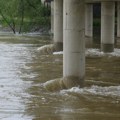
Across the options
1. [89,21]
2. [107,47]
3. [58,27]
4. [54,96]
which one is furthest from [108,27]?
[89,21]

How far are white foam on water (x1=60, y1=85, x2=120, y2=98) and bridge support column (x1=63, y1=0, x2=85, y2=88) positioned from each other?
0.47 metres

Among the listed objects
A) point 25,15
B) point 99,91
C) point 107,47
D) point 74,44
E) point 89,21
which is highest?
point 25,15

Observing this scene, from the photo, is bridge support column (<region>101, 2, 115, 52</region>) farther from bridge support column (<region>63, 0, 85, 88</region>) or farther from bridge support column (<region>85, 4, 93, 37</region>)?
bridge support column (<region>85, 4, 93, 37</region>)

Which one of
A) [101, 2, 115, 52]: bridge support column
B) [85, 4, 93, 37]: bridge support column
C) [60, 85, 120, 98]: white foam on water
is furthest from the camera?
[85, 4, 93, 37]: bridge support column

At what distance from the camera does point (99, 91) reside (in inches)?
658

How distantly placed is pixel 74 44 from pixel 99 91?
2.12 metres

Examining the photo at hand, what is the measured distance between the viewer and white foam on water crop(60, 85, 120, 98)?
1623 centimetres

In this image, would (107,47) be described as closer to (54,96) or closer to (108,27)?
(108,27)

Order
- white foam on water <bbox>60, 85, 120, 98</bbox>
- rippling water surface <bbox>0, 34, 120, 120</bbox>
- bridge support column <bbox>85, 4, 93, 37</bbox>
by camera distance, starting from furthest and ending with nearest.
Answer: bridge support column <bbox>85, 4, 93, 37</bbox> < white foam on water <bbox>60, 85, 120, 98</bbox> < rippling water surface <bbox>0, 34, 120, 120</bbox>

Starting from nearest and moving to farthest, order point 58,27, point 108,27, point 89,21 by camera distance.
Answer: point 108,27
point 58,27
point 89,21

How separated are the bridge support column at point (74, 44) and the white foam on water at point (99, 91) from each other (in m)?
0.47

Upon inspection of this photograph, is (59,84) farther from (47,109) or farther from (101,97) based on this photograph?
(47,109)

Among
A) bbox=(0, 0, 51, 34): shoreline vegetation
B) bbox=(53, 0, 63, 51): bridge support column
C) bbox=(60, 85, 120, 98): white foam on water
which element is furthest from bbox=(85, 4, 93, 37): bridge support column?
bbox=(60, 85, 120, 98): white foam on water

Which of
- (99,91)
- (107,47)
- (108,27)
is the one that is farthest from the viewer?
(107,47)
